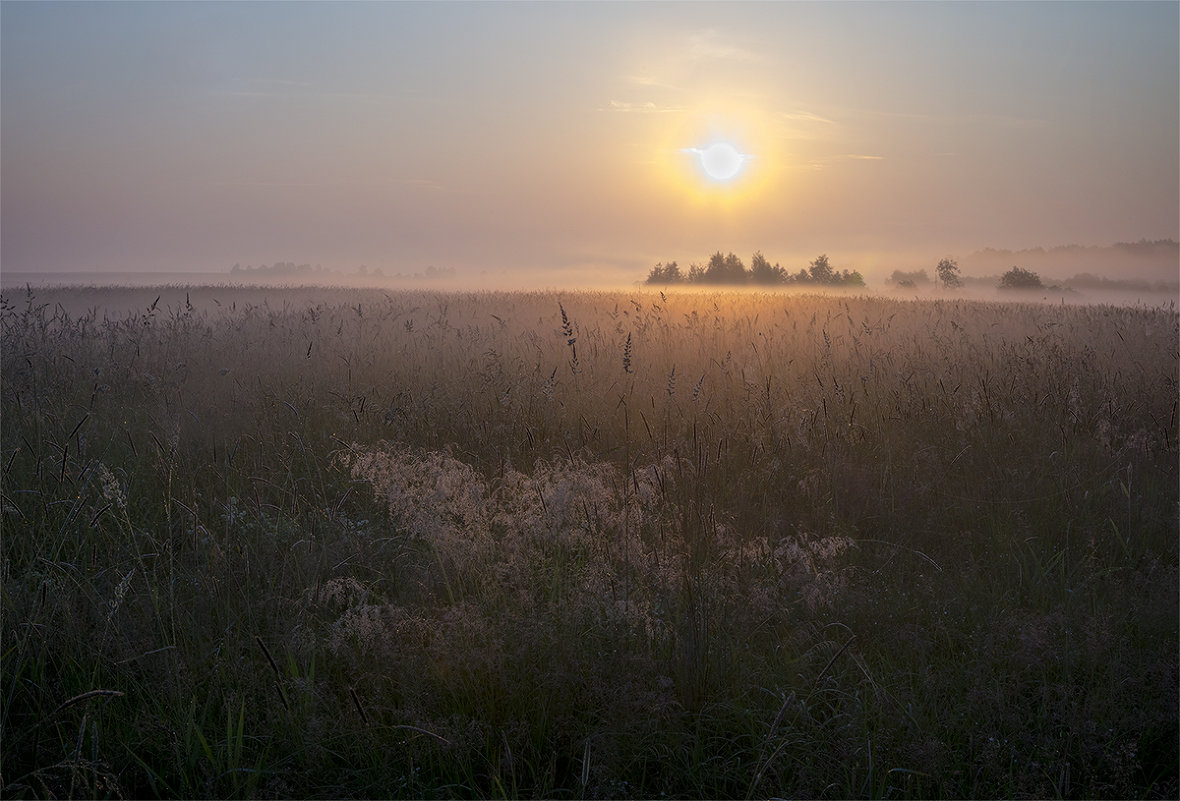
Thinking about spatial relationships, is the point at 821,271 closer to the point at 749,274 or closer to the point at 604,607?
the point at 749,274

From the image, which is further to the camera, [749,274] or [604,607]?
[749,274]

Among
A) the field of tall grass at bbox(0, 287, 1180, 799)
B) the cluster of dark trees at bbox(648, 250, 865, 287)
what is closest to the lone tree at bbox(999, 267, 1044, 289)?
the cluster of dark trees at bbox(648, 250, 865, 287)

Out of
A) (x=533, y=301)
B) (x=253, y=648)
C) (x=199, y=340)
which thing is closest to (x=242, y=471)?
(x=253, y=648)

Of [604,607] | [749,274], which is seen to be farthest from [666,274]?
[604,607]

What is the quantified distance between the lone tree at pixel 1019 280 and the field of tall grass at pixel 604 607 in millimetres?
36044

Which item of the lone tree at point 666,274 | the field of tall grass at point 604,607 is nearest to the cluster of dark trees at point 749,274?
the lone tree at point 666,274

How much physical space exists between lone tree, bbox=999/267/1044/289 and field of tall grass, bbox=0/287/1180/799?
36044mm

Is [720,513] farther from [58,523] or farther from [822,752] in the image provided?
[58,523]

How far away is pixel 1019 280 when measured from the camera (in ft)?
120

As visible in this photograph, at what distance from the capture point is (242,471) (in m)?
4.43

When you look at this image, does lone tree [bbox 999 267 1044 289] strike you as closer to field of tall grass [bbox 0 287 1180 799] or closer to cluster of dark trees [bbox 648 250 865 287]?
cluster of dark trees [bbox 648 250 865 287]

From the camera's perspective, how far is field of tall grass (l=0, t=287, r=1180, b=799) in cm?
219

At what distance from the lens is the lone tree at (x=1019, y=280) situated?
3591 centimetres

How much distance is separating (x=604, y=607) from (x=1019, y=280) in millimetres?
41459
